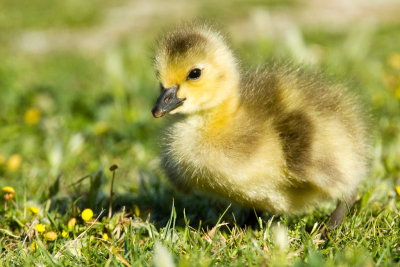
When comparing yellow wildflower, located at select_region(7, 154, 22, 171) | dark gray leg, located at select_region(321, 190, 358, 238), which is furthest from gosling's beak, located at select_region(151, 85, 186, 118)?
yellow wildflower, located at select_region(7, 154, 22, 171)

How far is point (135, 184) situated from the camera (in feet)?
10.9

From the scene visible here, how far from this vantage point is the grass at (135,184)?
2.23 metres

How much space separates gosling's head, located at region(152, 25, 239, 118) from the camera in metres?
2.43

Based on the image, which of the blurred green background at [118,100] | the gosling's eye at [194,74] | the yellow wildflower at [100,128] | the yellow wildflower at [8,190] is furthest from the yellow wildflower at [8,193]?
the yellow wildflower at [100,128]

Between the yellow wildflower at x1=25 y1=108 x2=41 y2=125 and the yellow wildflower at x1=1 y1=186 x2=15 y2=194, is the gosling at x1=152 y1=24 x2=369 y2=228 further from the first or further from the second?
the yellow wildflower at x1=25 y1=108 x2=41 y2=125

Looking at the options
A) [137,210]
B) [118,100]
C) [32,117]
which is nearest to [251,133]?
[137,210]

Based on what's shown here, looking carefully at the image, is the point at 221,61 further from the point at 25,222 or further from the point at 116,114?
the point at 116,114

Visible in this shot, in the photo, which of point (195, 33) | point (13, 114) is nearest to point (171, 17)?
point (13, 114)

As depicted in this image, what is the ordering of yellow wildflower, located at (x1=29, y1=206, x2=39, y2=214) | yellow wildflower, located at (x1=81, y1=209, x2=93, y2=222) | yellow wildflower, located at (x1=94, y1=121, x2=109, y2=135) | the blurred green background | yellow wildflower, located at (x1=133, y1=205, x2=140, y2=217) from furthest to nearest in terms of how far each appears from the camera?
yellow wildflower, located at (x1=94, y1=121, x2=109, y2=135) < the blurred green background < yellow wildflower, located at (x1=133, y1=205, x2=140, y2=217) < yellow wildflower, located at (x1=29, y1=206, x2=39, y2=214) < yellow wildflower, located at (x1=81, y1=209, x2=93, y2=222)

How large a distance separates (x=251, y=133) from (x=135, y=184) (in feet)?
3.90

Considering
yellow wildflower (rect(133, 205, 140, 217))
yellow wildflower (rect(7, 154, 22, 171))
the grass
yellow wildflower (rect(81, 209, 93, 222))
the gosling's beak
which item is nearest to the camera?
the grass

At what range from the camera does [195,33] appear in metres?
2.50

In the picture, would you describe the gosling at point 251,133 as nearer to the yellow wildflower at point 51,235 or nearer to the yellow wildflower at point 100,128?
the yellow wildflower at point 51,235

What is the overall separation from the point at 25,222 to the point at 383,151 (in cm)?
228
